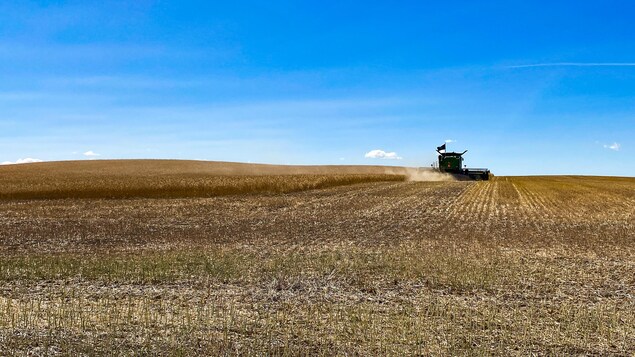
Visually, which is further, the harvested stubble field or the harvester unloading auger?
the harvester unloading auger

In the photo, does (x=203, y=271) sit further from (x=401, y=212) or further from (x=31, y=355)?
(x=401, y=212)

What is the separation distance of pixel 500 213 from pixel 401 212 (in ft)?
15.7

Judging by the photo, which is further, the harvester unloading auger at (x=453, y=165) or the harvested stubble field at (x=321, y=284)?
the harvester unloading auger at (x=453, y=165)

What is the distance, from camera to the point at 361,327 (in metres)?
9.46

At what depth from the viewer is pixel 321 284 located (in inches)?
516

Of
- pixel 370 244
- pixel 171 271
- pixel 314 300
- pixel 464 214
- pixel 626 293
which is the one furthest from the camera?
pixel 464 214

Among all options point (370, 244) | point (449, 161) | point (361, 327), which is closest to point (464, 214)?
point (370, 244)

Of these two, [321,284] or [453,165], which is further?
[453,165]

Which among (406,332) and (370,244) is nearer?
(406,332)

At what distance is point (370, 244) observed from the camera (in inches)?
765

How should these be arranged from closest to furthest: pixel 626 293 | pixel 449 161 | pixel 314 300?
pixel 314 300 → pixel 626 293 → pixel 449 161

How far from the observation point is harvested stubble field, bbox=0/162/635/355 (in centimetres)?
883

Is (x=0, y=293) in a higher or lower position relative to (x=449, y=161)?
lower

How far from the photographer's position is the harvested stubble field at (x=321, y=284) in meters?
8.83
